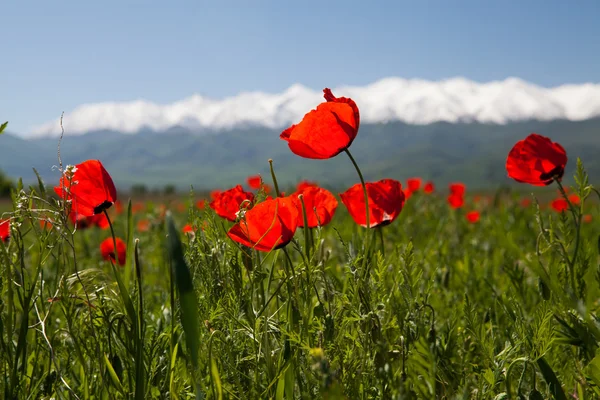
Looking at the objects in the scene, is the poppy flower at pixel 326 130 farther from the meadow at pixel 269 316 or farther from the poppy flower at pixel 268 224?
the poppy flower at pixel 268 224

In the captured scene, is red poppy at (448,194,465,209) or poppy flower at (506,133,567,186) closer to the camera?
poppy flower at (506,133,567,186)

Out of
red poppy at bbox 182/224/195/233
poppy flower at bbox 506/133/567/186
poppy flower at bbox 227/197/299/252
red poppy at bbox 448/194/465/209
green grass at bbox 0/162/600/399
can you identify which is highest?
poppy flower at bbox 506/133/567/186

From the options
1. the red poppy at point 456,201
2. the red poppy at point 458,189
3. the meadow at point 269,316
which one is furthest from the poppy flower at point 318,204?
the red poppy at point 458,189

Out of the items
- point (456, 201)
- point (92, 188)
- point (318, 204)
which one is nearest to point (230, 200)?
point (318, 204)

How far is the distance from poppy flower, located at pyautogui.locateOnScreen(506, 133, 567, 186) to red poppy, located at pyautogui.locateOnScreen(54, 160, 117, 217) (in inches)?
46.9

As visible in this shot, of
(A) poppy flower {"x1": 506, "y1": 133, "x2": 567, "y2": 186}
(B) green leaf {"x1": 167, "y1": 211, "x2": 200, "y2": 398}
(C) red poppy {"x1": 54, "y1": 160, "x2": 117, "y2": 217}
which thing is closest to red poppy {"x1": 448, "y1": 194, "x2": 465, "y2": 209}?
(A) poppy flower {"x1": 506, "y1": 133, "x2": 567, "y2": 186}

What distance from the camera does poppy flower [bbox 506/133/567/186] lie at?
1.75 metres

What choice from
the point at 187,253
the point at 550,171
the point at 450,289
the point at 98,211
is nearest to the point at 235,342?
the point at 187,253

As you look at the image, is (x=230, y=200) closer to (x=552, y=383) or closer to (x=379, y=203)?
(x=379, y=203)

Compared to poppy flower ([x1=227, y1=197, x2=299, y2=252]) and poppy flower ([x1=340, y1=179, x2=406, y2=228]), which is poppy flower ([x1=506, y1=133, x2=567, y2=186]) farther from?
poppy flower ([x1=227, y1=197, x2=299, y2=252])

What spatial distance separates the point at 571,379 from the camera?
156 centimetres

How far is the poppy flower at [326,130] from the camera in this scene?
52.3 inches

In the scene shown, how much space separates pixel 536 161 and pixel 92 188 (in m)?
1.33

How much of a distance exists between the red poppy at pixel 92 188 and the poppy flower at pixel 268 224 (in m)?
0.36
